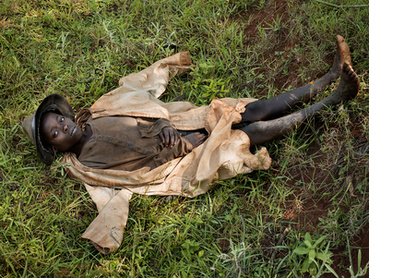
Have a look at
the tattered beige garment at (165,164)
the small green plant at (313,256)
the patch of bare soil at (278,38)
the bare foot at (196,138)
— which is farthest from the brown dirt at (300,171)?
the bare foot at (196,138)

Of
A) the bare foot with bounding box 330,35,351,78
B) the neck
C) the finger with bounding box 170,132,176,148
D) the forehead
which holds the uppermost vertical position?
the bare foot with bounding box 330,35,351,78

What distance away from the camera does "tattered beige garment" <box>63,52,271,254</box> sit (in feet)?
9.99

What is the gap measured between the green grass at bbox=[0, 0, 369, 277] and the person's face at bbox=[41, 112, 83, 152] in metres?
0.29

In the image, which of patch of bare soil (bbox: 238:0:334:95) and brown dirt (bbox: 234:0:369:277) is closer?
brown dirt (bbox: 234:0:369:277)

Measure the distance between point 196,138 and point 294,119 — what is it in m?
0.91

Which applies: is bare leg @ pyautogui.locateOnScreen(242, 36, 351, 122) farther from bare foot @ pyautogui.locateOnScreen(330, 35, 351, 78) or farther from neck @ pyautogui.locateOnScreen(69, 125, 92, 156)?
neck @ pyautogui.locateOnScreen(69, 125, 92, 156)

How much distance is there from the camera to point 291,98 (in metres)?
3.28

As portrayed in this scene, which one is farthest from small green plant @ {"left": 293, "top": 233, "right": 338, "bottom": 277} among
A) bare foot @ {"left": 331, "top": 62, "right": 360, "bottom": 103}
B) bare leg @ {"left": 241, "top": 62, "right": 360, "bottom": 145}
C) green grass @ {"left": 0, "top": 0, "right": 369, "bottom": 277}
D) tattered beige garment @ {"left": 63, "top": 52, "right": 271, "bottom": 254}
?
bare foot @ {"left": 331, "top": 62, "right": 360, "bottom": 103}

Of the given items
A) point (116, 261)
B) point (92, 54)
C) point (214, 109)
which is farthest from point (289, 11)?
point (116, 261)

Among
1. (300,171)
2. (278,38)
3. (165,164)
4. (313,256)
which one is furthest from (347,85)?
(165,164)

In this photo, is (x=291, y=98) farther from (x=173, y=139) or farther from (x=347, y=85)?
(x=173, y=139)

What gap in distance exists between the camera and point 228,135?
3238 mm

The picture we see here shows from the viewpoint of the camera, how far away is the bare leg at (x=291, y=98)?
3.27 meters

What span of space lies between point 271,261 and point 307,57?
2029 millimetres
